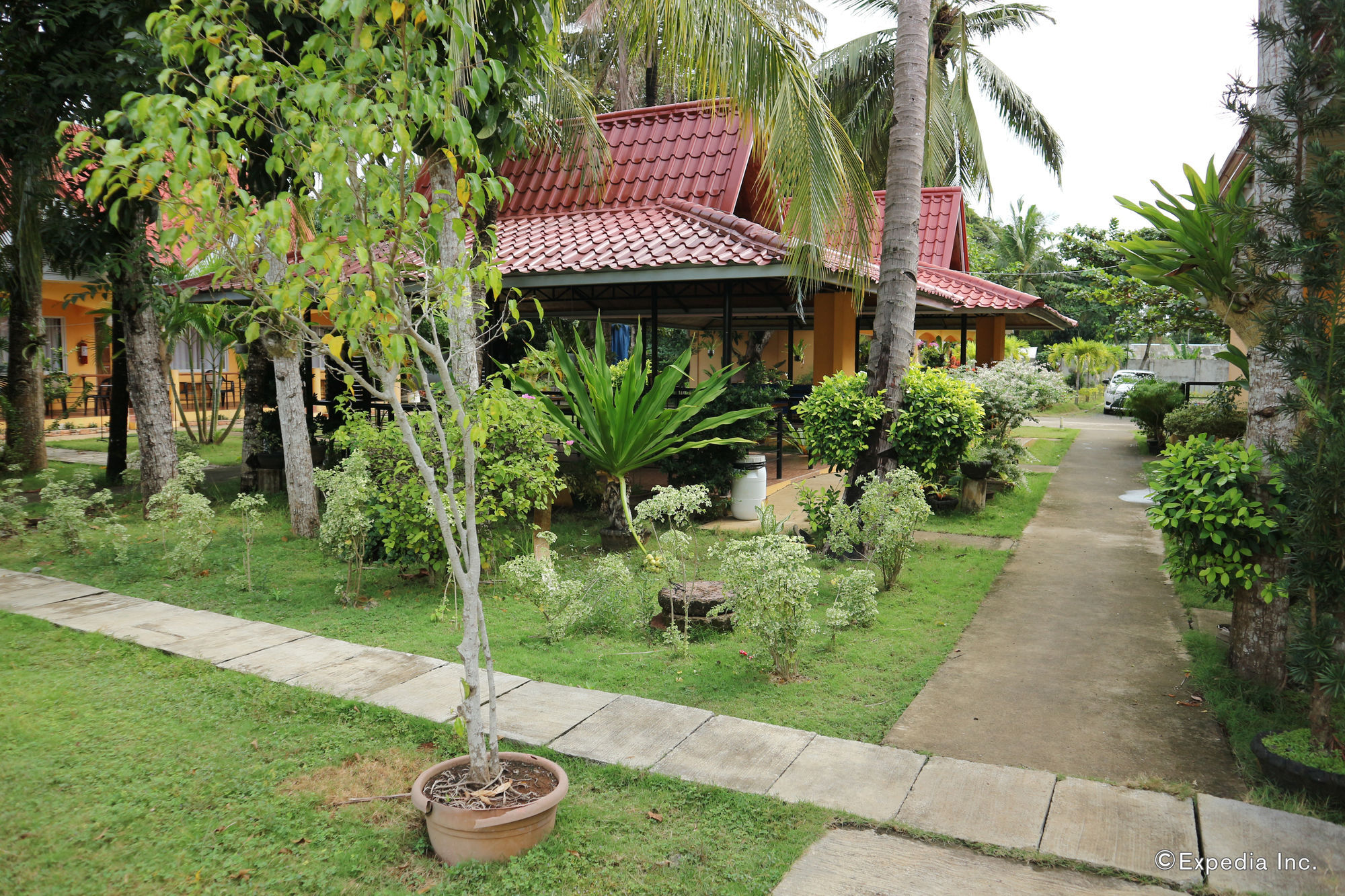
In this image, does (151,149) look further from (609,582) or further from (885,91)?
(885,91)

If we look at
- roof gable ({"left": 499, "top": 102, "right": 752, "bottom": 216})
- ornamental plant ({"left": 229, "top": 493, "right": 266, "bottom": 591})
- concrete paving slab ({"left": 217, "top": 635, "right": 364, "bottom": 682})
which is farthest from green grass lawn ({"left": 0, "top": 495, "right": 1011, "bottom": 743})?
roof gable ({"left": 499, "top": 102, "right": 752, "bottom": 216})

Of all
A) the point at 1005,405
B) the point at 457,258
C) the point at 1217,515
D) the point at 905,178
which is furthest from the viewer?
the point at 1005,405

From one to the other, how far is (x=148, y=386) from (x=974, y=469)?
29.9 feet

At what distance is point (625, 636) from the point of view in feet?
19.3

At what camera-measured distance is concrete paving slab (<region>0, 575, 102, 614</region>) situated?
Answer: 20.9 ft

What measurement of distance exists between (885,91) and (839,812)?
69.4 ft

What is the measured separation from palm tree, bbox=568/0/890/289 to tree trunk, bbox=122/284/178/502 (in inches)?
228

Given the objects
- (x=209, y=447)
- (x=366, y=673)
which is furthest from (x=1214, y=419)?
(x=209, y=447)

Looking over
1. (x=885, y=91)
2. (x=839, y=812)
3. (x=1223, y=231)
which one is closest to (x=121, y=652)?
(x=839, y=812)

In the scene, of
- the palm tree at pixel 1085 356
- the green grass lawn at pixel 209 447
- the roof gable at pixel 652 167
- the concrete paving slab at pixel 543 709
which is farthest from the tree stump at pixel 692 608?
the palm tree at pixel 1085 356

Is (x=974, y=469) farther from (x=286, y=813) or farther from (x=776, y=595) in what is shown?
(x=286, y=813)

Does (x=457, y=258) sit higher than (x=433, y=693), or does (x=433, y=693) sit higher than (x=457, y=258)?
(x=457, y=258)

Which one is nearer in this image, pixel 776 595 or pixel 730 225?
pixel 776 595

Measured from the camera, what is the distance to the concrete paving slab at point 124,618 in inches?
227
